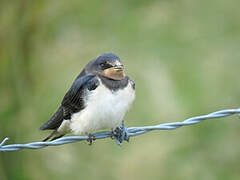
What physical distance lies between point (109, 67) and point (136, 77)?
175 cm

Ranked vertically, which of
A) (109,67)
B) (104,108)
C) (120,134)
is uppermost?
(109,67)

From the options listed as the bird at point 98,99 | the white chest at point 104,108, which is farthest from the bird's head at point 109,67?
the white chest at point 104,108

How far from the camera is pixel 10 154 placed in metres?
4.57

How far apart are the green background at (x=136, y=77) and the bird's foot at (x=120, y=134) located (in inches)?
51.1

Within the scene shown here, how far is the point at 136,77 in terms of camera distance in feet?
15.7

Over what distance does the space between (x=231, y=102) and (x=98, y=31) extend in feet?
6.12

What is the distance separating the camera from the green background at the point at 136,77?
171 inches

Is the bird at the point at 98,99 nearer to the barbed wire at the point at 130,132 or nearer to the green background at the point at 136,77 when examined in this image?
the barbed wire at the point at 130,132

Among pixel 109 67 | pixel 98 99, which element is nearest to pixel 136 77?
pixel 109 67

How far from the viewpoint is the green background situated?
435 cm

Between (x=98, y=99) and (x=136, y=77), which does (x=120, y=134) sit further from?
(x=136, y=77)

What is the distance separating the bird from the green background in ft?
4.43

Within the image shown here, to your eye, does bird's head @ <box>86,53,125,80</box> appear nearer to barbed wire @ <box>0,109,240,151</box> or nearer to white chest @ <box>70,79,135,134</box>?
white chest @ <box>70,79,135,134</box>

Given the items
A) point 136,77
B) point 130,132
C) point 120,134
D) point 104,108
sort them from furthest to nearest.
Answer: point 136,77 < point 120,134 < point 104,108 < point 130,132
